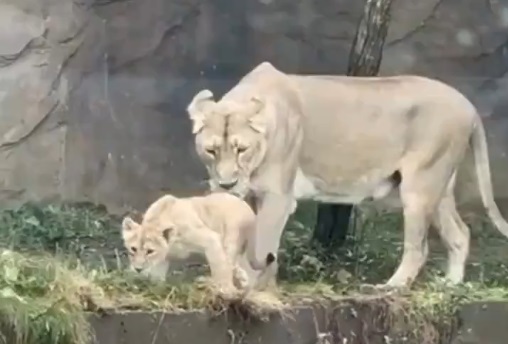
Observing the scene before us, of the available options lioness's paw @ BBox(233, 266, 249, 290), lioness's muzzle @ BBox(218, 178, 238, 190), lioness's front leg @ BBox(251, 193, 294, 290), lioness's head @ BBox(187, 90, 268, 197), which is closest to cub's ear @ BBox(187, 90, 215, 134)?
lioness's head @ BBox(187, 90, 268, 197)

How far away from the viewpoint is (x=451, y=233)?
135 inches

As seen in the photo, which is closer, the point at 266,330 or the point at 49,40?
the point at 266,330

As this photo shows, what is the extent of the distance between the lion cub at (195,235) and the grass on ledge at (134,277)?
58mm

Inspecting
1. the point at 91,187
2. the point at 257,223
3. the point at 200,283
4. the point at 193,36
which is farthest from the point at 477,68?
the point at 200,283

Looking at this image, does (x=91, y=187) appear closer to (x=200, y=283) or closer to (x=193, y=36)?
(x=193, y=36)

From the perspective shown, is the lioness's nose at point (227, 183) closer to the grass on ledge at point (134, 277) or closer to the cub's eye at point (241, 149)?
the cub's eye at point (241, 149)

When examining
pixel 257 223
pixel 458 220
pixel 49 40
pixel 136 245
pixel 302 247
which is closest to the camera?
pixel 136 245

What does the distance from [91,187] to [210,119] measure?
5.06ft

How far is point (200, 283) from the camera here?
9.32ft

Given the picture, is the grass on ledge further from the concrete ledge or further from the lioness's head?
the lioness's head

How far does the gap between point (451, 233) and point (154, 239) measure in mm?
977

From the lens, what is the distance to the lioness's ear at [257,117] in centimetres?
296

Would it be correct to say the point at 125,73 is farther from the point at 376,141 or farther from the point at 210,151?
the point at 210,151

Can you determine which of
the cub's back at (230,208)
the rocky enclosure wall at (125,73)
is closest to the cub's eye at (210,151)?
the cub's back at (230,208)
